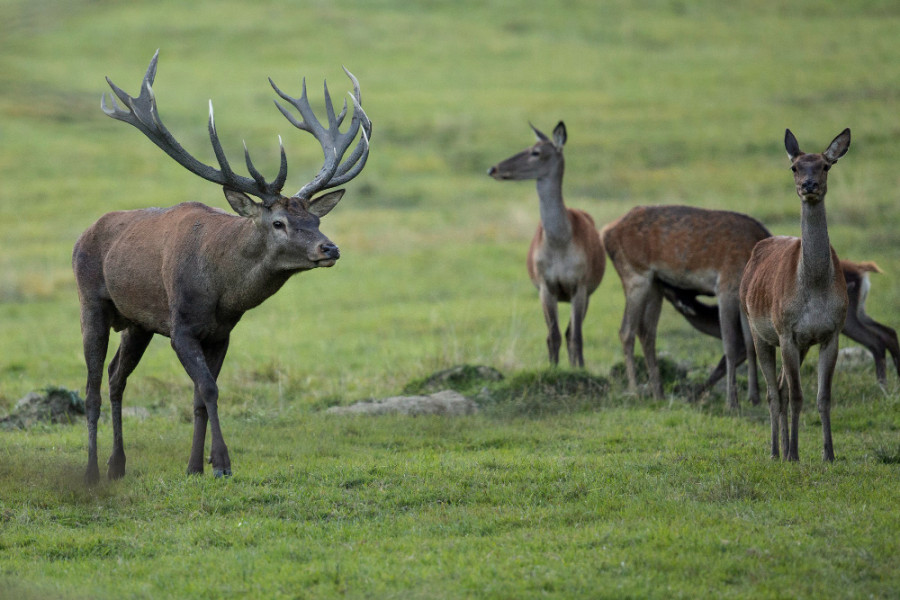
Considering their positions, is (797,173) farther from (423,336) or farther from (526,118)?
(526,118)

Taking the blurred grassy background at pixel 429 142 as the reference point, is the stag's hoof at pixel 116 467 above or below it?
below

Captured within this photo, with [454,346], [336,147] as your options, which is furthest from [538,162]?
[336,147]

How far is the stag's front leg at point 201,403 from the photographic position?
8.77 meters

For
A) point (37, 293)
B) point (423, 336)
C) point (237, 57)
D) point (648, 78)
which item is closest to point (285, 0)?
point (237, 57)

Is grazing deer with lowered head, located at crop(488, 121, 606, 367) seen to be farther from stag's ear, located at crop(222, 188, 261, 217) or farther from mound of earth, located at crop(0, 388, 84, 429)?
stag's ear, located at crop(222, 188, 261, 217)

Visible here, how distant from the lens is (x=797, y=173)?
864cm

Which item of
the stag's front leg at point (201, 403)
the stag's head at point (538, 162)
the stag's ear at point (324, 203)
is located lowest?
the stag's front leg at point (201, 403)

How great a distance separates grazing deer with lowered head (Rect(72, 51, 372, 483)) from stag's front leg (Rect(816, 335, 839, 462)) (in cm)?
380

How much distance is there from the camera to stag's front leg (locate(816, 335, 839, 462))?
29.1 feet

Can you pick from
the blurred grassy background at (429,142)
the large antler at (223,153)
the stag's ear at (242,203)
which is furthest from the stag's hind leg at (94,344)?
the blurred grassy background at (429,142)

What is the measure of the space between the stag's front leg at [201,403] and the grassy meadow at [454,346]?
27 centimetres

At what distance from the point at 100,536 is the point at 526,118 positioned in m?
29.7

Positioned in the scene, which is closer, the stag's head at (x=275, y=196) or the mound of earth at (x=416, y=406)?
the stag's head at (x=275, y=196)

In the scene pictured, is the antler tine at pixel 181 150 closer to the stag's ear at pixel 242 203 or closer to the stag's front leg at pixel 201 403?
the stag's ear at pixel 242 203
